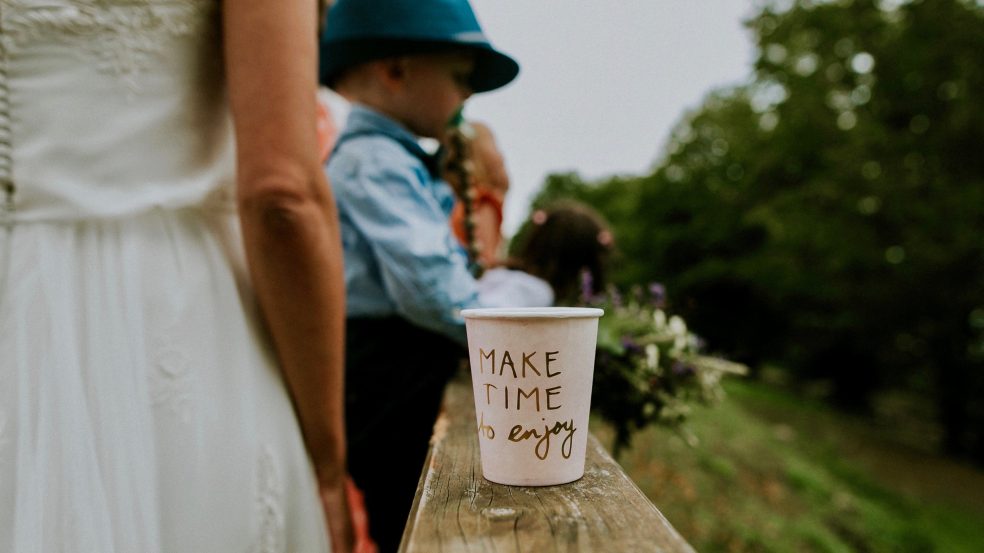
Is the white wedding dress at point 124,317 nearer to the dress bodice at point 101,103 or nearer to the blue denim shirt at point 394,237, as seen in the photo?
the dress bodice at point 101,103

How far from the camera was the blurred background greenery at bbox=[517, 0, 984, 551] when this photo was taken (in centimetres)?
1035

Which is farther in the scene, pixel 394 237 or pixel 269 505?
pixel 394 237

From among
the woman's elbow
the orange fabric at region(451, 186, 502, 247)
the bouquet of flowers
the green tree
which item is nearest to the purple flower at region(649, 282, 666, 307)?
the bouquet of flowers

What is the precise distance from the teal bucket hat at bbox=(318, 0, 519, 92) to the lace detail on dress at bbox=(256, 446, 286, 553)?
1.18 meters

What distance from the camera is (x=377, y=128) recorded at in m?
A: 2.15

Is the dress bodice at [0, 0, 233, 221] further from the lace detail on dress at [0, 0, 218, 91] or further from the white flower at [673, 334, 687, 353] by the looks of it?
the white flower at [673, 334, 687, 353]

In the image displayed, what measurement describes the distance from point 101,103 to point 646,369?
160 centimetres

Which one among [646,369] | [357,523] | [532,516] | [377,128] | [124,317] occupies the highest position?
[377,128]

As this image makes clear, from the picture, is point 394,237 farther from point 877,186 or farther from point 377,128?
point 877,186

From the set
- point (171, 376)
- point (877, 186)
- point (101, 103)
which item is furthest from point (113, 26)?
point (877, 186)

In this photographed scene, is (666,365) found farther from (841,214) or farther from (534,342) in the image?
(841,214)

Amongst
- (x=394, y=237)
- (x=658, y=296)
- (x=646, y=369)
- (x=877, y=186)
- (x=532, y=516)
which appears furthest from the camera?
(x=877, y=186)

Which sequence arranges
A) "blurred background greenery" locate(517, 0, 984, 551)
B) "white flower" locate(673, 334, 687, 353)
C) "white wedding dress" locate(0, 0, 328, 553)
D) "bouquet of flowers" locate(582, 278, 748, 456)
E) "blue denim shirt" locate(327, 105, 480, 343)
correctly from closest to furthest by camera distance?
"white wedding dress" locate(0, 0, 328, 553) → "blue denim shirt" locate(327, 105, 480, 343) → "bouquet of flowers" locate(582, 278, 748, 456) → "white flower" locate(673, 334, 687, 353) → "blurred background greenery" locate(517, 0, 984, 551)

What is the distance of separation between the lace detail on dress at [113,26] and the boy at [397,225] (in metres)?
0.65
